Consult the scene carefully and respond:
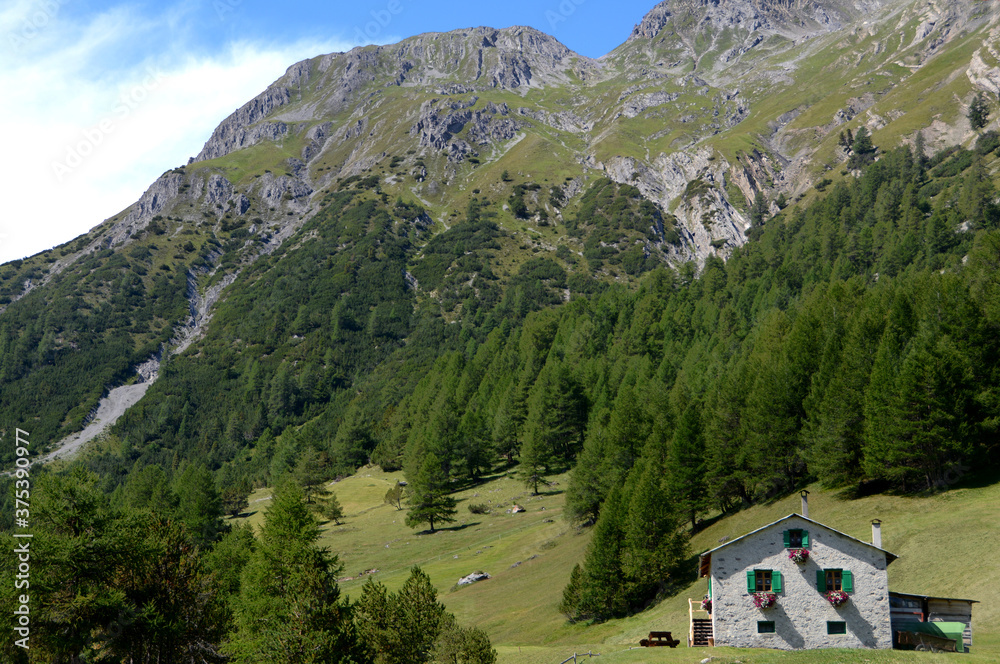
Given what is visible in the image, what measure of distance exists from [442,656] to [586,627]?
61.8 ft

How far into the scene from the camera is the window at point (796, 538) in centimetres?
3703

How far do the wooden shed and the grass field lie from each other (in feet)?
3.77

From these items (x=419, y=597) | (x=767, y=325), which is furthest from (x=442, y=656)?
(x=767, y=325)

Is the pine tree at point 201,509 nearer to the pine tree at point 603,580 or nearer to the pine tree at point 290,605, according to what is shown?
the pine tree at point 290,605

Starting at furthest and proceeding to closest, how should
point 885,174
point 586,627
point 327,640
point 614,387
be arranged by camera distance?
point 885,174 → point 614,387 → point 586,627 → point 327,640

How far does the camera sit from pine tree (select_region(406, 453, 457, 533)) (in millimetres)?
90625

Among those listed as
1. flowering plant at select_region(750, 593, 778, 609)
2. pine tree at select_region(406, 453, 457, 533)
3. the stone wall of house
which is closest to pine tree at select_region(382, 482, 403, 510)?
pine tree at select_region(406, 453, 457, 533)

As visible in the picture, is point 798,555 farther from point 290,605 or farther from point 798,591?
point 290,605

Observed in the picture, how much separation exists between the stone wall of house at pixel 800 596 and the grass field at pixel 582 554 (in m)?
2.74

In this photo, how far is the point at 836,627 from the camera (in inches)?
1406

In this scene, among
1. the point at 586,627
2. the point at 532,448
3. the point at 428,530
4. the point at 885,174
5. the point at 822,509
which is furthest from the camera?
the point at 885,174

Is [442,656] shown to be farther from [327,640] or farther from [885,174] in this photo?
[885,174]

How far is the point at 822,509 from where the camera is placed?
180 feet

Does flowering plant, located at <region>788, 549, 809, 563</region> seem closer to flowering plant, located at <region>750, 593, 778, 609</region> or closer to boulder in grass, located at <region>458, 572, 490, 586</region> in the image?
flowering plant, located at <region>750, 593, 778, 609</region>
